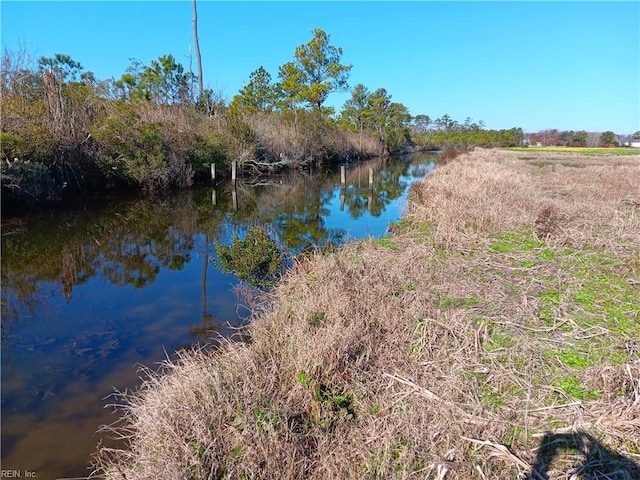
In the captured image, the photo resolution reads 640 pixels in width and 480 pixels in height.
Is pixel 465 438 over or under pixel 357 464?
over

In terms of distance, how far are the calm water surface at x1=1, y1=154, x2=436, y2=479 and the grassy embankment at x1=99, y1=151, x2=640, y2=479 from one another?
65cm

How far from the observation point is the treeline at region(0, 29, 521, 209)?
427 inches

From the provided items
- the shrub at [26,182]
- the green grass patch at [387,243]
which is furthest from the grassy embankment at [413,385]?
the shrub at [26,182]

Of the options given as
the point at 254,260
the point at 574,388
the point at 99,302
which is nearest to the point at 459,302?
the point at 574,388

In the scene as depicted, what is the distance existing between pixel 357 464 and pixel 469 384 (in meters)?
1.11

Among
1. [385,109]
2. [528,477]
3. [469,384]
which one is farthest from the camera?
[385,109]

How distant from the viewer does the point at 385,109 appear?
1951 inches

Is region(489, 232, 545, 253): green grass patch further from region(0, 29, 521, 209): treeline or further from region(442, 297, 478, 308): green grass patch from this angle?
region(0, 29, 521, 209): treeline

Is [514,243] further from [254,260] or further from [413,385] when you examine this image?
[413,385]

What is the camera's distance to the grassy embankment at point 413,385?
2.43 metres

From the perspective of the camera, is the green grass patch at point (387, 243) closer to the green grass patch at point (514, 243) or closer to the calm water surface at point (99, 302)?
the green grass patch at point (514, 243)

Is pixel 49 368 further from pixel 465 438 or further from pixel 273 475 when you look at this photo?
pixel 465 438

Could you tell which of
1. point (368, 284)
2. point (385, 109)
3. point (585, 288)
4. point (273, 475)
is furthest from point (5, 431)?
point (385, 109)

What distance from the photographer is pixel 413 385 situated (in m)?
2.99
